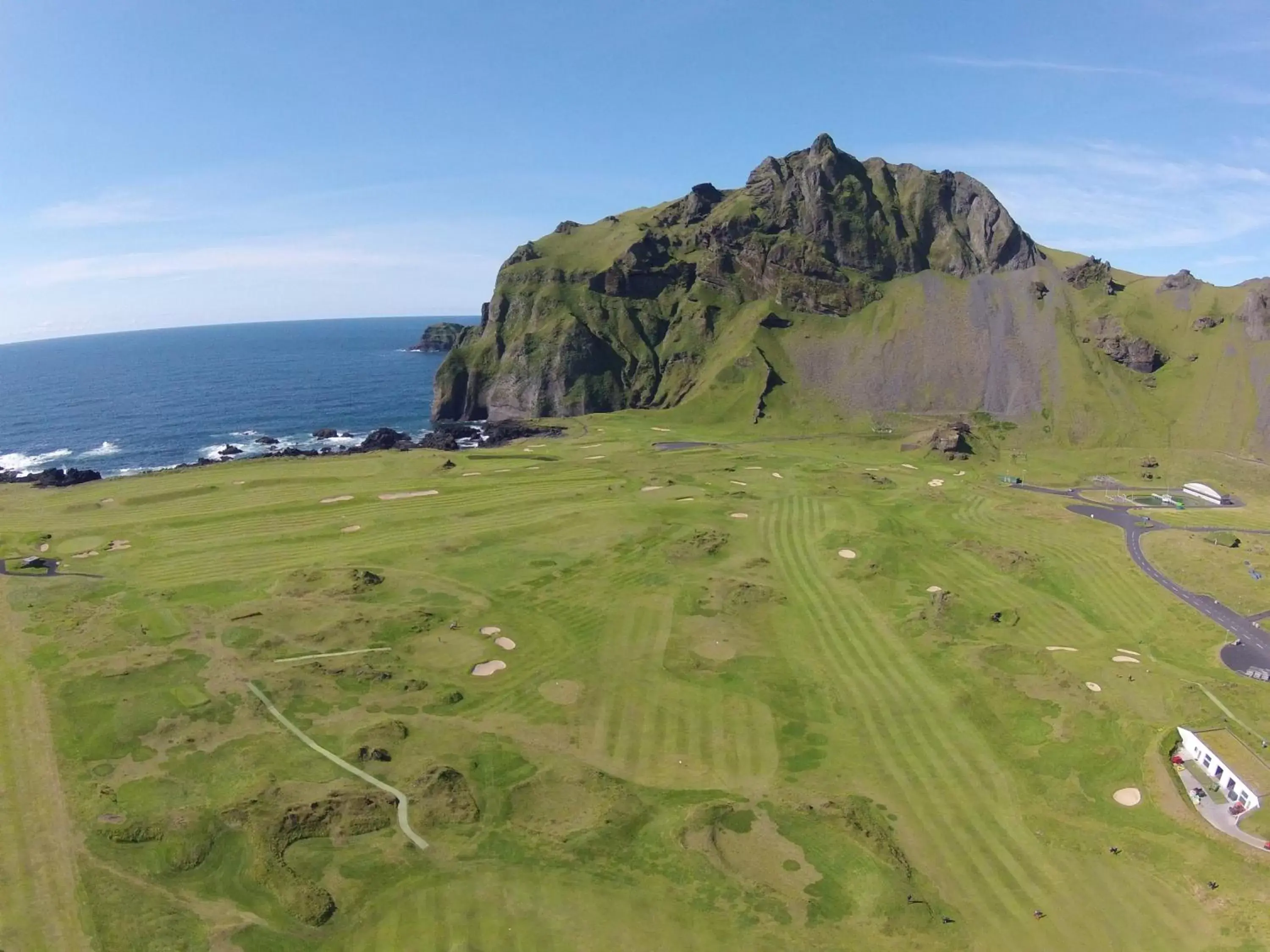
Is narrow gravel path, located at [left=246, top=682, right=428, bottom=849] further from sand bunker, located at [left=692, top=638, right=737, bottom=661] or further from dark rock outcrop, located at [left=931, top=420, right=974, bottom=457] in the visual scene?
dark rock outcrop, located at [left=931, top=420, right=974, bottom=457]

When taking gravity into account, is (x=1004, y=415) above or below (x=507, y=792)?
above

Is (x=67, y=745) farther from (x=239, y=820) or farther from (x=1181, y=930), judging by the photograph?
(x=1181, y=930)

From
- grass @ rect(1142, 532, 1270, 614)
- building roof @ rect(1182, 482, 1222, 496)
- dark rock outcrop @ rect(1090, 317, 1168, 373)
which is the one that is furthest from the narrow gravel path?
dark rock outcrop @ rect(1090, 317, 1168, 373)

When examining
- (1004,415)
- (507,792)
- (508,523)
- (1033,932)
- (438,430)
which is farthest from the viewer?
(438,430)

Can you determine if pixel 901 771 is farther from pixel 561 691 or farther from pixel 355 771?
pixel 355 771

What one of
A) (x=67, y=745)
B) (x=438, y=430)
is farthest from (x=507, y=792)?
(x=438, y=430)
